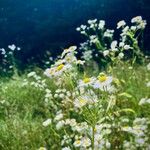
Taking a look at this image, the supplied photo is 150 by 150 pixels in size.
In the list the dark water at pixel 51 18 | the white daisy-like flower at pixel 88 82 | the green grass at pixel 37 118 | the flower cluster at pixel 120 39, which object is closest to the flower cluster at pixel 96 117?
the white daisy-like flower at pixel 88 82

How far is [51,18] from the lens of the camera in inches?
363

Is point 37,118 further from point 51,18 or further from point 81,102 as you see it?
point 51,18

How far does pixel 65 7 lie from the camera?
30.3 feet

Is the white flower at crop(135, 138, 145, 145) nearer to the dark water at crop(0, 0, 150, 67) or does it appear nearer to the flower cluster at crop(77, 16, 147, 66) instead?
the flower cluster at crop(77, 16, 147, 66)

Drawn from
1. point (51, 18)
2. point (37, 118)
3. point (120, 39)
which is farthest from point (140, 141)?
point (51, 18)

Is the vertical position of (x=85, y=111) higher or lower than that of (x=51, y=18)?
lower

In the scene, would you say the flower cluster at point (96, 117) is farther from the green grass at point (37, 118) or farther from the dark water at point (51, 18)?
the dark water at point (51, 18)

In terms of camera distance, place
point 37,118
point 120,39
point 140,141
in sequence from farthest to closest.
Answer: point 120,39, point 37,118, point 140,141

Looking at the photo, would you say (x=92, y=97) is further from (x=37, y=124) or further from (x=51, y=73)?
(x=37, y=124)

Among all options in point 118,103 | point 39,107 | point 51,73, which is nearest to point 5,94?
point 39,107

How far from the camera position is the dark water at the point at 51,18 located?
866 cm

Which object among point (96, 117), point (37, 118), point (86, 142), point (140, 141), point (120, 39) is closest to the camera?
point (96, 117)

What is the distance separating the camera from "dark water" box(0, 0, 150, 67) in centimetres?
866

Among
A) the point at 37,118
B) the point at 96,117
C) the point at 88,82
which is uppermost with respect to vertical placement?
the point at 37,118
